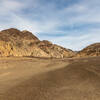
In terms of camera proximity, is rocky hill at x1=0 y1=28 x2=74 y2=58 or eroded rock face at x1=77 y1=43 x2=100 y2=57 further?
eroded rock face at x1=77 y1=43 x2=100 y2=57

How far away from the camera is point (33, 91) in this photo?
6.93 meters

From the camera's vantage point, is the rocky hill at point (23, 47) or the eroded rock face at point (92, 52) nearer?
the rocky hill at point (23, 47)

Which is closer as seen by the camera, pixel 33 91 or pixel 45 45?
pixel 33 91

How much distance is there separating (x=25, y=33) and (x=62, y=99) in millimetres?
93808

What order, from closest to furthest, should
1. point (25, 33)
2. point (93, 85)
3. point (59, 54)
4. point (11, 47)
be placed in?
point (93, 85)
point (11, 47)
point (59, 54)
point (25, 33)

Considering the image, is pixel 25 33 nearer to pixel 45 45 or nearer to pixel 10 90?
pixel 45 45

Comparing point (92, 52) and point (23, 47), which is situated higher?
point (23, 47)

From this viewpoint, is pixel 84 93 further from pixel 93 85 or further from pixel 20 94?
pixel 20 94

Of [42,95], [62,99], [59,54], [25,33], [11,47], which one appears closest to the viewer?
[62,99]

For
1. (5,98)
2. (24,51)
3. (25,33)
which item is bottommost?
(5,98)

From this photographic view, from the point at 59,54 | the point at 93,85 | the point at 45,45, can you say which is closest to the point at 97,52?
A: the point at 59,54

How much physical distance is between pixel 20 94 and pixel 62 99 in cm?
201

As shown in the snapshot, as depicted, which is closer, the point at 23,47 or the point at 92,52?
the point at 23,47

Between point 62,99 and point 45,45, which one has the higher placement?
point 45,45
